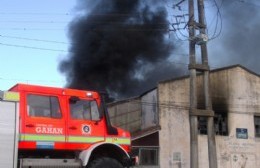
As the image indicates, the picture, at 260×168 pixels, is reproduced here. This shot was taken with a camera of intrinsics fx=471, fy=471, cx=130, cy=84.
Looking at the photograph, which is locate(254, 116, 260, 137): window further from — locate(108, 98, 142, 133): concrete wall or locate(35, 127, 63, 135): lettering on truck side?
locate(35, 127, 63, 135): lettering on truck side

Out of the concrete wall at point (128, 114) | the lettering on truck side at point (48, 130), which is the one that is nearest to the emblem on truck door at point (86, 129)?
the lettering on truck side at point (48, 130)

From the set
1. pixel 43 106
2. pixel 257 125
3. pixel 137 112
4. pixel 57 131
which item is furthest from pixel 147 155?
pixel 43 106

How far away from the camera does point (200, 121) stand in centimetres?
3031

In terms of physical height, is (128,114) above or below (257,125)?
above

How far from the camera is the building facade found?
28266 millimetres

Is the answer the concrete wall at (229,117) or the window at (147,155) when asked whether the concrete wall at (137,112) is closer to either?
the concrete wall at (229,117)

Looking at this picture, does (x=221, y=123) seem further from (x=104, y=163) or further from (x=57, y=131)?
(x=57, y=131)

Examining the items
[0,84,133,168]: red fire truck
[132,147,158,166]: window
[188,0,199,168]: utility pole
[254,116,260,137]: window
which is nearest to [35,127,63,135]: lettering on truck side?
[0,84,133,168]: red fire truck

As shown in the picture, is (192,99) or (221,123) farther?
(221,123)

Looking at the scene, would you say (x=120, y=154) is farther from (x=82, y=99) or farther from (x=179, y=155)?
(x=179, y=155)

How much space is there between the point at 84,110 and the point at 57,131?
92 cm

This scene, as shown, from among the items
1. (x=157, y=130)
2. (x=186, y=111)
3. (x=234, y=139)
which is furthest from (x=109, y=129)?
(x=234, y=139)

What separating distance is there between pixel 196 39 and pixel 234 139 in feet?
36.9

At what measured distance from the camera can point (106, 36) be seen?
4078 cm
